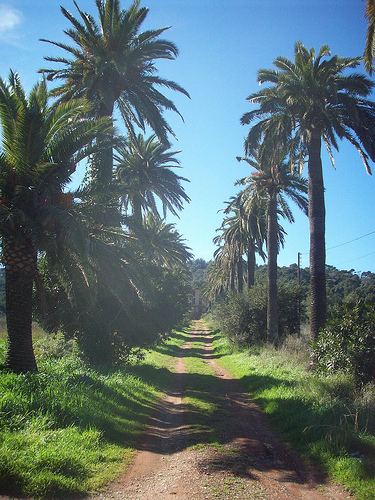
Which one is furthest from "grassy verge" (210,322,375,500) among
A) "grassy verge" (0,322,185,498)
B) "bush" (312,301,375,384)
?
"grassy verge" (0,322,185,498)

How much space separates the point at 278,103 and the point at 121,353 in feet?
41.8

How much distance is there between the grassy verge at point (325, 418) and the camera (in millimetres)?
Answer: 5719

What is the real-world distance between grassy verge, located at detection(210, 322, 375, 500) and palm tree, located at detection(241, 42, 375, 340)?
108 inches

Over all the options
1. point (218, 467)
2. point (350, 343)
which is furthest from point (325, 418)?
point (350, 343)

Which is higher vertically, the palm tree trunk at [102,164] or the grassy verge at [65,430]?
the palm tree trunk at [102,164]

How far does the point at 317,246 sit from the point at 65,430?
35.4 feet

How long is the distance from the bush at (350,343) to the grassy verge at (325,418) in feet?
1.68

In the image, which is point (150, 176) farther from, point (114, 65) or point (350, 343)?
point (350, 343)

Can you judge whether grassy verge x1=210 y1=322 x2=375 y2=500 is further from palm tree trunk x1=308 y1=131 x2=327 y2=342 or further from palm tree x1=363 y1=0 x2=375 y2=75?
palm tree x1=363 y1=0 x2=375 y2=75

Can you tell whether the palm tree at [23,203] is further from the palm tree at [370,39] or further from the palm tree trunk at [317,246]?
the palm tree trunk at [317,246]

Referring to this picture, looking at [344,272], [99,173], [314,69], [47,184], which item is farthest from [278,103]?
[344,272]

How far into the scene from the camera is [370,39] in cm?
960

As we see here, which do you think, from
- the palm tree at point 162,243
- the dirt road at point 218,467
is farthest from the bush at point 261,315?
the dirt road at point 218,467

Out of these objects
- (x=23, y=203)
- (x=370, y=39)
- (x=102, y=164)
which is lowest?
(x=23, y=203)
